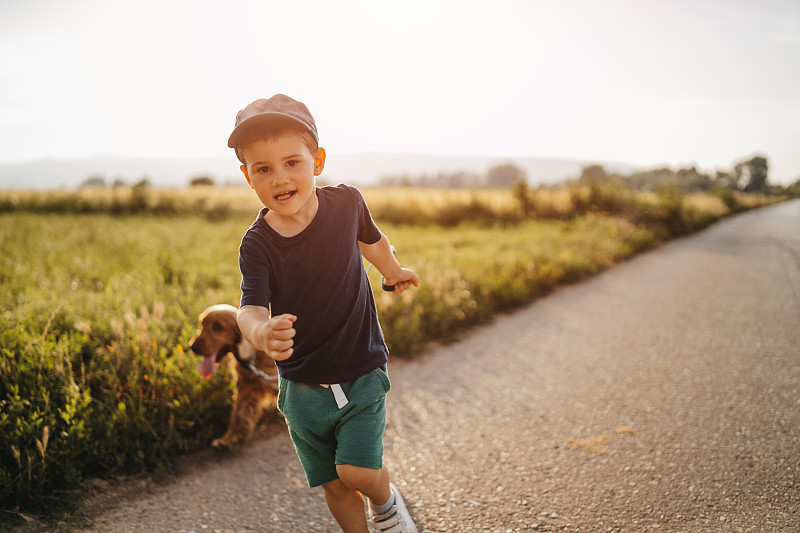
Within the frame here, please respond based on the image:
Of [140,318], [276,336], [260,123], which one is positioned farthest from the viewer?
[140,318]

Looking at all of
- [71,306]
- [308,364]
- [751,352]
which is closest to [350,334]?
[308,364]

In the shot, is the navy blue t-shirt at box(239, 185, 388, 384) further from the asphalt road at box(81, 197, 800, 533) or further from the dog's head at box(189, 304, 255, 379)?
the dog's head at box(189, 304, 255, 379)

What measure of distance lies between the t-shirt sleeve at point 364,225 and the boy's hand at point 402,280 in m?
0.22

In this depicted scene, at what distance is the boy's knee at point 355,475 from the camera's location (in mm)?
1880

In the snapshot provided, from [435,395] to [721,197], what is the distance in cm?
4138

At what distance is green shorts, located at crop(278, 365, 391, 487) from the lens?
1.88 m

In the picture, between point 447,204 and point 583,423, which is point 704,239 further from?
point 583,423

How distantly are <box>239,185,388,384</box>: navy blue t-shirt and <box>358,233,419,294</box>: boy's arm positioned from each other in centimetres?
24

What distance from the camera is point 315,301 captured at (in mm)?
1871

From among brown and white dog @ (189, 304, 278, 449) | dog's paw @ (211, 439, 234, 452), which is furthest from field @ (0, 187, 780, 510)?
brown and white dog @ (189, 304, 278, 449)

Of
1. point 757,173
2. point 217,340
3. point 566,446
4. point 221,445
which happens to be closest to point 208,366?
point 217,340

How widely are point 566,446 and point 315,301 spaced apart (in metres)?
2.05

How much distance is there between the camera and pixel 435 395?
389 centimetres

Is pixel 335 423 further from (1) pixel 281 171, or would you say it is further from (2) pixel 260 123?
(2) pixel 260 123
